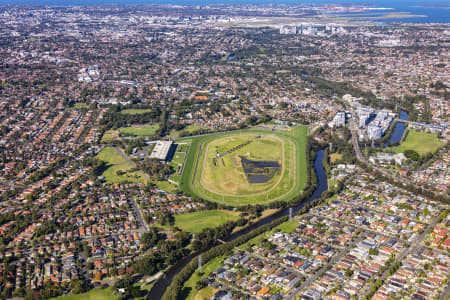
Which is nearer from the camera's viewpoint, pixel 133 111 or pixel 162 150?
pixel 162 150

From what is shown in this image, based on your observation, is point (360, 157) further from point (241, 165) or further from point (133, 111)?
point (133, 111)

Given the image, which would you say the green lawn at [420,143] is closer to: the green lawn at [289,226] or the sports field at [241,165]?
the sports field at [241,165]

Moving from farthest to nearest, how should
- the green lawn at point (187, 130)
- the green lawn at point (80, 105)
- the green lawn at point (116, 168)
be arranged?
1. the green lawn at point (80, 105)
2. the green lawn at point (187, 130)
3. the green lawn at point (116, 168)

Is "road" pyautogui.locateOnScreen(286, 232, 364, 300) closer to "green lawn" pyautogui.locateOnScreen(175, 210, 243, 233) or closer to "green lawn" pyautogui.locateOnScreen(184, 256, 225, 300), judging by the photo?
"green lawn" pyautogui.locateOnScreen(184, 256, 225, 300)

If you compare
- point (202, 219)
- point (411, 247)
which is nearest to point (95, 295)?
point (202, 219)

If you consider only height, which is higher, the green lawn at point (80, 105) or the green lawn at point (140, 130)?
the green lawn at point (80, 105)

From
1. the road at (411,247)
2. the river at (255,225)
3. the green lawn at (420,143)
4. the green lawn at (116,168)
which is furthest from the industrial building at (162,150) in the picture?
the green lawn at (420,143)

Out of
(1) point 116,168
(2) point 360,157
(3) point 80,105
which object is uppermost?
(3) point 80,105

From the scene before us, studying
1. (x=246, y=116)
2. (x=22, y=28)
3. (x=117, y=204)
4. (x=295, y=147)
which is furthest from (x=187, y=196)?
(x=22, y=28)
